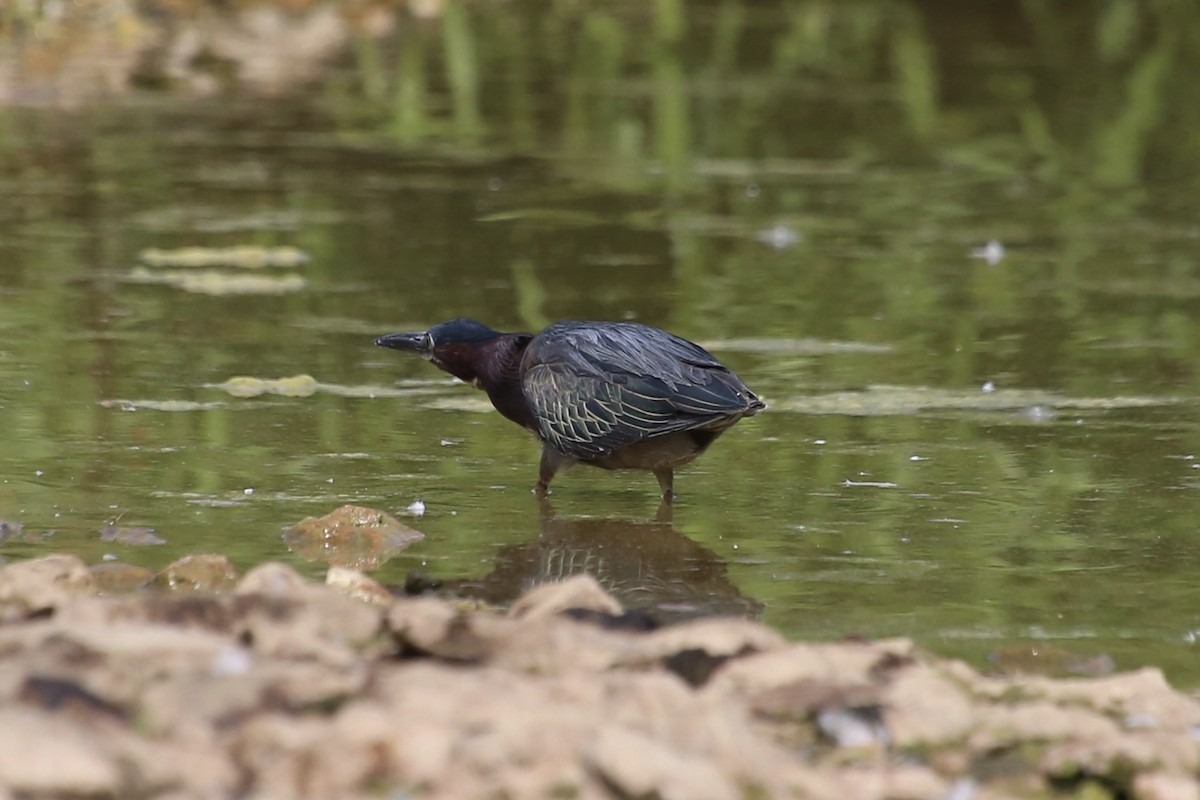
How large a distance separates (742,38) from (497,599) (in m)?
11.6

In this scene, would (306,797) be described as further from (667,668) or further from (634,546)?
(634,546)

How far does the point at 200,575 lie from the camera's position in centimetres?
507

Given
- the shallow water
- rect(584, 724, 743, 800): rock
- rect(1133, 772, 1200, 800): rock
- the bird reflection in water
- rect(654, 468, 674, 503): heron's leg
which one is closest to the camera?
rect(584, 724, 743, 800): rock

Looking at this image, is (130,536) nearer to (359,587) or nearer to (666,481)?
(359,587)

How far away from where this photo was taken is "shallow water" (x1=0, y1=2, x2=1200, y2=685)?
562 cm

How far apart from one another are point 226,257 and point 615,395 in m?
3.62

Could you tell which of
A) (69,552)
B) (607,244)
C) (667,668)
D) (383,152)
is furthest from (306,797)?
(383,152)

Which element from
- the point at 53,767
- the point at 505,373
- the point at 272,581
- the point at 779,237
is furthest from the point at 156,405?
the point at 779,237

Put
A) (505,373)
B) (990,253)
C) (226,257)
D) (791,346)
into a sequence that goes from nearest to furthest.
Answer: (505,373) < (791,346) < (226,257) < (990,253)

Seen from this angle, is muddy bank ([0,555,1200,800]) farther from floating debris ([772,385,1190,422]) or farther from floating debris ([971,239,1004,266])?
floating debris ([971,239,1004,266])

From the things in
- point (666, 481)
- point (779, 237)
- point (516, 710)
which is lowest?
point (666, 481)

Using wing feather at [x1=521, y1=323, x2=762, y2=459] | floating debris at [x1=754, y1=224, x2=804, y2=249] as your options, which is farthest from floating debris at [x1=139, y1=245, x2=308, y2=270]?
wing feather at [x1=521, y1=323, x2=762, y2=459]

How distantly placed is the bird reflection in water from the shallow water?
2cm

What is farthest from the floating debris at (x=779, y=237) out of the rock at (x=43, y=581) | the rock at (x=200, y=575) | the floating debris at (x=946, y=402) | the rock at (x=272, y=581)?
the rock at (x=272, y=581)
